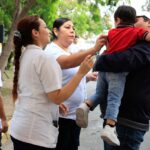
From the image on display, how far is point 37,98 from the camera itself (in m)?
2.92

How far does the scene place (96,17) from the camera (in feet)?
33.3

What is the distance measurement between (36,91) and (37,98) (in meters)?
0.05

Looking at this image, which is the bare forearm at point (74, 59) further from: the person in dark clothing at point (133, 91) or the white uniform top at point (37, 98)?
the white uniform top at point (37, 98)

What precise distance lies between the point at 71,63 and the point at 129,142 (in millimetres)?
879

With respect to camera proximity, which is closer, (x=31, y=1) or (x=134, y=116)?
(x=134, y=116)

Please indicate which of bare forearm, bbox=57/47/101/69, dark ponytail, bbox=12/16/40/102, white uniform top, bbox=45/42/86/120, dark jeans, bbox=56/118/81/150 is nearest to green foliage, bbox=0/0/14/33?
white uniform top, bbox=45/42/86/120

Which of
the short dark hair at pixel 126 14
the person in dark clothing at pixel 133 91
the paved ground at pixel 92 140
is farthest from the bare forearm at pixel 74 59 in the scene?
the paved ground at pixel 92 140

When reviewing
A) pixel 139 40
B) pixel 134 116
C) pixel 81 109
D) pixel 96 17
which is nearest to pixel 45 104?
pixel 81 109

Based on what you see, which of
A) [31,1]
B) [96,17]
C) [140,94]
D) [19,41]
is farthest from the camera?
[31,1]

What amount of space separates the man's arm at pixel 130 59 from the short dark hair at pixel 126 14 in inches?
10.3

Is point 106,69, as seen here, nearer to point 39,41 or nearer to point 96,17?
point 39,41

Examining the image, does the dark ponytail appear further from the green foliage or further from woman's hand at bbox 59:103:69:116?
the green foliage

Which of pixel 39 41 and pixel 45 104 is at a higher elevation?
pixel 39 41

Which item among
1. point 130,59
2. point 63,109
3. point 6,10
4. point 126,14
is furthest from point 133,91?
point 6,10
